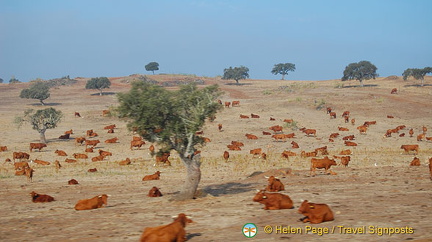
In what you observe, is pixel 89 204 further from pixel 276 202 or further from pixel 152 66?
pixel 152 66

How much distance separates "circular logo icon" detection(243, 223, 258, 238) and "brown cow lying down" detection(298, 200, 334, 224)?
3.96 feet

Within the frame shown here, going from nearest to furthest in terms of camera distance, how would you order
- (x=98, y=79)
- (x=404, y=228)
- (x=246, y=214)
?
1. (x=404, y=228)
2. (x=246, y=214)
3. (x=98, y=79)

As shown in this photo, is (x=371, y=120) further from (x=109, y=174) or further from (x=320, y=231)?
(x=320, y=231)

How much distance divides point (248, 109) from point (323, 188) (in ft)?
120

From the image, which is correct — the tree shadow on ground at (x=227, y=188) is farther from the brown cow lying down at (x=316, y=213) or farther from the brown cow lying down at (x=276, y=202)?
the brown cow lying down at (x=316, y=213)

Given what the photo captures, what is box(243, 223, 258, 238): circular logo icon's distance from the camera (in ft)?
29.9

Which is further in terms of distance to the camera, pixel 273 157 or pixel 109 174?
pixel 273 157

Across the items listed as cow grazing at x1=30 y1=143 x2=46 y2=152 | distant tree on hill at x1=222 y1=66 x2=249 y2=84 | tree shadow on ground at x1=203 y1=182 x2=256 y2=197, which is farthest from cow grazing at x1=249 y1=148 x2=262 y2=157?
distant tree on hill at x1=222 y1=66 x2=249 y2=84

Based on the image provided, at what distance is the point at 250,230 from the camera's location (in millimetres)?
9312

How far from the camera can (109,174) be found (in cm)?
2194

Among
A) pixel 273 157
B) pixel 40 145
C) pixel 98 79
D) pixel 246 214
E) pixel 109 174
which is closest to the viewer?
pixel 246 214

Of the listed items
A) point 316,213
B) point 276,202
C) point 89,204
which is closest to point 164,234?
point 316,213

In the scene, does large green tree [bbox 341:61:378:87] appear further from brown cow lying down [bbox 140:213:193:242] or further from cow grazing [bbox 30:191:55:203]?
brown cow lying down [bbox 140:213:193:242]

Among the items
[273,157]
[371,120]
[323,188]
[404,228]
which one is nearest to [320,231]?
[404,228]
